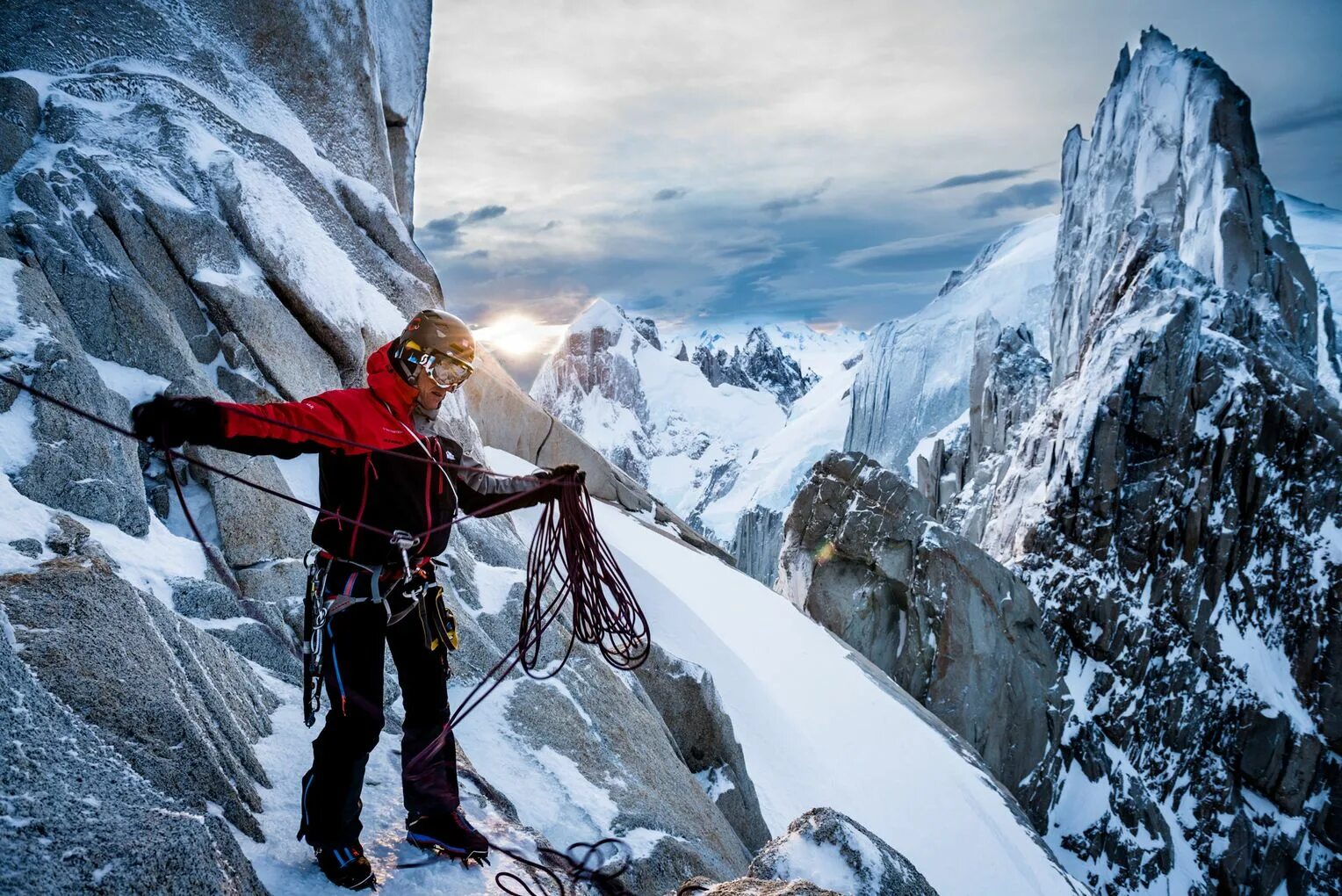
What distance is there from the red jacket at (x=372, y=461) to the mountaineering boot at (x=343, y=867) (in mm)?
1515

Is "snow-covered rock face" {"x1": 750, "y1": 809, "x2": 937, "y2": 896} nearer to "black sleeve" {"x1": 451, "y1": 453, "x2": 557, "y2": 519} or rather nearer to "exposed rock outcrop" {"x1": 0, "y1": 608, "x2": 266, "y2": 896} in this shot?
"black sleeve" {"x1": 451, "y1": 453, "x2": 557, "y2": 519}

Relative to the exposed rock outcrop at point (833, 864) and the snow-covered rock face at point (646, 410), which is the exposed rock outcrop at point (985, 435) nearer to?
the snow-covered rock face at point (646, 410)

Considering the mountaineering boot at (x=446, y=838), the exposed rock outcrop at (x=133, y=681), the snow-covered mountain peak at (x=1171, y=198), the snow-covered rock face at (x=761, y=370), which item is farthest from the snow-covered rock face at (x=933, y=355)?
the exposed rock outcrop at (x=133, y=681)

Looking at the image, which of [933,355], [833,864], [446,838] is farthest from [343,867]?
[933,355]

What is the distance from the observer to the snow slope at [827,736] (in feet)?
45.6

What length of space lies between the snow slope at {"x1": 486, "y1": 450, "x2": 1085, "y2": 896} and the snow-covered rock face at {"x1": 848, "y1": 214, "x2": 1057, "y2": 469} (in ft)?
249

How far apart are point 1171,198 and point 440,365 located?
71.0 meters

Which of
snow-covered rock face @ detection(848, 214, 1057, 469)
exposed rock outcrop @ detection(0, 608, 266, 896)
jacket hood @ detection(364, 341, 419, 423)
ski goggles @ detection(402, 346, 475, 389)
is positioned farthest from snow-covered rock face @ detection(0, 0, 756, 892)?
snow-covered rock face @ detection(848, 214, 1057, 469)

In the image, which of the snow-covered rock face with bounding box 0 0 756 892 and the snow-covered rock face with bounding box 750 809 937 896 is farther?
the snow-covered rock face with bounding box 750 809 937 896

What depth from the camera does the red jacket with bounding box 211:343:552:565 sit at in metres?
3.80

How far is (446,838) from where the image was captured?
14.3 feet

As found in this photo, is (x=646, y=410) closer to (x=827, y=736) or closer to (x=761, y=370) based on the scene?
(x=761, y=370)

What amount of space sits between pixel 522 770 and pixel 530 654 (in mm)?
2389

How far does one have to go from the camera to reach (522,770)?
6.36 m
